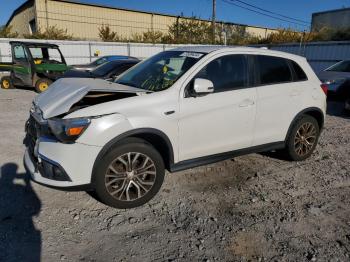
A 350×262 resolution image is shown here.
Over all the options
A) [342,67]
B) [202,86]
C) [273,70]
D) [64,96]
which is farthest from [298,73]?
[342,67]

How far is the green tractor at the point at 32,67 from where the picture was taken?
11.5 metres

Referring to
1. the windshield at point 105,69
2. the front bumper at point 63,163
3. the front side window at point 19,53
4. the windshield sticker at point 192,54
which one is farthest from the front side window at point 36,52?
the front bumper at point 63,163

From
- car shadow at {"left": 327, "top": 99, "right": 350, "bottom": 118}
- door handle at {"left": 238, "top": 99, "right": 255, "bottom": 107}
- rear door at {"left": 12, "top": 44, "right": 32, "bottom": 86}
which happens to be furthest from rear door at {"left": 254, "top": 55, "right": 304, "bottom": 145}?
rear door at {"left": 12, "top": 44, "right": 32, "bottom": 86}

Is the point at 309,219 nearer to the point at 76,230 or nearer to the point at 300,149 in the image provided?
the point at 300,149

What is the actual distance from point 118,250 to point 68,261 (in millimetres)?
433

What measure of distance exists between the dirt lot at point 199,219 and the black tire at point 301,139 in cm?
25

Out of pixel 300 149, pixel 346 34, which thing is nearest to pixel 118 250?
pixel 300 149

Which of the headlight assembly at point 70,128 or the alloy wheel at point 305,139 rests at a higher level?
the headlight assembly at point 70,128

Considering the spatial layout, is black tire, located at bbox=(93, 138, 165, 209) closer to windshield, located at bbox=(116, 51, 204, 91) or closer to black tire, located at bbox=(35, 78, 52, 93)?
windshield, located at bbox=(116, 51, 204, 91)

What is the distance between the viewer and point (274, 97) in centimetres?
432

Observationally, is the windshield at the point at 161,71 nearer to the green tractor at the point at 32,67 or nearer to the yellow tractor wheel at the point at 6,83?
the green tractor at the point at 32,67

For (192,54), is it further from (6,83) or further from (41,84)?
(6,83)

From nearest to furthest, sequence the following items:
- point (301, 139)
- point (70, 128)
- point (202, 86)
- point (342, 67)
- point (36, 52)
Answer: point (70, 128), point (202, 86), point (301, 139), point (342, 67), point (36, 52)

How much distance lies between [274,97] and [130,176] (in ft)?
7.52
